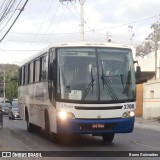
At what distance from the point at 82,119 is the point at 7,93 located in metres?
91.5

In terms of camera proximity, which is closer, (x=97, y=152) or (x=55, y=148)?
(x=97, y=152)

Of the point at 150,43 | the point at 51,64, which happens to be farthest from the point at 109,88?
the point at 150,43

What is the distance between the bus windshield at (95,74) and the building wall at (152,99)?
867 inches

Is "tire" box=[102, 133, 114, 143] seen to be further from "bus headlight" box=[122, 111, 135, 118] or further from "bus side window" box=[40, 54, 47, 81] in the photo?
"bus side window" box=[40, 54, 47, 81]

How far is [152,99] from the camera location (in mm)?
38812

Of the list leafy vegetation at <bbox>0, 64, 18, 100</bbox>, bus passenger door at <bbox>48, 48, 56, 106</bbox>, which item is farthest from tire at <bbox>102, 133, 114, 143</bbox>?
leafy vegetation at <bbox>0, 64, 18, 100</bbox>

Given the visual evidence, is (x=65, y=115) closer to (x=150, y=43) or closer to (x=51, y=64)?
(x=51, y=64)

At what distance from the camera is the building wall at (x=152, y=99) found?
37875 millimetres

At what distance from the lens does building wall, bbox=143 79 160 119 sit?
37.9 metres

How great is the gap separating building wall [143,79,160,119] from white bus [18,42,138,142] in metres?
22.1

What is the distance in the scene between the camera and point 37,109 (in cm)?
1992

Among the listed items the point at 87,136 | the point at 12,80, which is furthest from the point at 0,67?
the point at 87,136

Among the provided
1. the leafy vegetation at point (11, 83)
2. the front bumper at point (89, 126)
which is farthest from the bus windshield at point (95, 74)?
the leafy vegetation at point (11, 83)

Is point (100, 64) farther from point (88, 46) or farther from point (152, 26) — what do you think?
point (152, 26)
